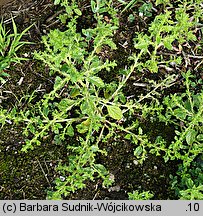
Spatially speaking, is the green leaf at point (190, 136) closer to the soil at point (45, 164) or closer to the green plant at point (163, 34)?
the soil at point (45, 164)

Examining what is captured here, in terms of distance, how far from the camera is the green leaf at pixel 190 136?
2449mm

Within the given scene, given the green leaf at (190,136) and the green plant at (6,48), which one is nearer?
the green leaf at (190,136)

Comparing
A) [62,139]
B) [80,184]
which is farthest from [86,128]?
[80,184]

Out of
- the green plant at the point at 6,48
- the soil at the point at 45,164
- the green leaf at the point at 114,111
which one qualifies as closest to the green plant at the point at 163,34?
the soil at the point at 45,164

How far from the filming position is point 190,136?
2.45m

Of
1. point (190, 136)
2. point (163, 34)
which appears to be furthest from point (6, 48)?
point (190, 136)

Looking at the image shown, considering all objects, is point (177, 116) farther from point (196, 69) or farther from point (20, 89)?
point (20, 89)

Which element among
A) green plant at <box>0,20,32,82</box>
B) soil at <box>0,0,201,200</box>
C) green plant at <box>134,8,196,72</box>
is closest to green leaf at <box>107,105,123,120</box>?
soil at <box>0,0,201,200</box>

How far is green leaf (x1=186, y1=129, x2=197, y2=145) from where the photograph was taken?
2449mm

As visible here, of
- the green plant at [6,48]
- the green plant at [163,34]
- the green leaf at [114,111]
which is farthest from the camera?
the green plant at [6,48]

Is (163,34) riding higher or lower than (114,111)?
higher

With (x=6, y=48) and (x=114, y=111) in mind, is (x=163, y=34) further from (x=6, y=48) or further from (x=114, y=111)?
(x=6, y=48)

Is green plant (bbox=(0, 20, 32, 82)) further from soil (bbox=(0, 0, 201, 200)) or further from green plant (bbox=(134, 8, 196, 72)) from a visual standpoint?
green plant (bbox=(134, 8, 196, 72))

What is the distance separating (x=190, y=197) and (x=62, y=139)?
0.73 metres
